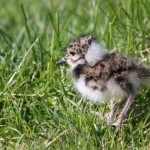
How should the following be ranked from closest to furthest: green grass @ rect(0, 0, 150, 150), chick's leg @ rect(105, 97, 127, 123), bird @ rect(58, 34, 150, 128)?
1. green grass @ rect(0, 0, 150, 150)
2. bird @ rect(58, 34, 150, 128)
3. chick's leg @ rect(105, 97, 127, 123)

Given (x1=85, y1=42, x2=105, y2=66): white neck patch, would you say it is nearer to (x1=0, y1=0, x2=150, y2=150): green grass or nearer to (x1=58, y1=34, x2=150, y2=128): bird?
(x1=58, y1=34, x2=150, y2=128): bird

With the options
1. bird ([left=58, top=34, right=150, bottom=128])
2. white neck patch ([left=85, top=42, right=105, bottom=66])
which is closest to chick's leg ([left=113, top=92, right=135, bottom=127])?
bird ([left=58, top=34, right=150, bottom=128])

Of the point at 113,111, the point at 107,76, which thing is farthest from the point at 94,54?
the point at 113,111

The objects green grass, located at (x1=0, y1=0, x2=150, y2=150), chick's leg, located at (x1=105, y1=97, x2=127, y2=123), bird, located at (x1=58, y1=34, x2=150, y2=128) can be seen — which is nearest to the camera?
green grass, located at (x1=0, y1=0, x2=150, y2=150)

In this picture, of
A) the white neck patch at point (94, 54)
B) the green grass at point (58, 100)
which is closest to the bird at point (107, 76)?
the white neck patch at point (94, 54)

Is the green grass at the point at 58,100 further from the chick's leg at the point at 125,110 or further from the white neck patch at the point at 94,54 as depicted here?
the white neck patch at the point at 94,54

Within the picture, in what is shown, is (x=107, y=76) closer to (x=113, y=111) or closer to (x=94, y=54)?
(x=94, y=54)
